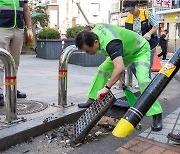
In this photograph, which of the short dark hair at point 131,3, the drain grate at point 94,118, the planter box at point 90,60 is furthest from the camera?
the planter box at point 90,60

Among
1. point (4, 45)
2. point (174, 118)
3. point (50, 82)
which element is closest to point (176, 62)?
point (174, 118)

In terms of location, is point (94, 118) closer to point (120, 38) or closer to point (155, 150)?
point (155, 150)

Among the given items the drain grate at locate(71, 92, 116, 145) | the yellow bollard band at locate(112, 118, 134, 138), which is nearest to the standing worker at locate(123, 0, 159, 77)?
the drain grate at locate(71, 92, 116, 145)

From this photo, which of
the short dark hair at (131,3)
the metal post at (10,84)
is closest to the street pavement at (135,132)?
the metal post at (10,84)

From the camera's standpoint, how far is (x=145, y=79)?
377cm

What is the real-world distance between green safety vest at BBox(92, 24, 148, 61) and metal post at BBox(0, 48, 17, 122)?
1.06 m

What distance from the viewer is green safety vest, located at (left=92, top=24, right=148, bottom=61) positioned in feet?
11.3

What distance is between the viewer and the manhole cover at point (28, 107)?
427 cm

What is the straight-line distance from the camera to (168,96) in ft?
20.0

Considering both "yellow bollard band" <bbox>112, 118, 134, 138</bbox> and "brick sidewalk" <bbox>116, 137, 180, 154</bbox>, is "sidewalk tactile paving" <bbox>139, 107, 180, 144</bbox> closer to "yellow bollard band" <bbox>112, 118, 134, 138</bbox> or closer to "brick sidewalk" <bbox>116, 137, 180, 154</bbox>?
"brick sidewalk" <bbox>116, 137, 180, 154</bbox>

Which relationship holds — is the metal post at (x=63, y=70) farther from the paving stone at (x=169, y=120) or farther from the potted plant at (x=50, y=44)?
the potted plant at (x=50, y=44)

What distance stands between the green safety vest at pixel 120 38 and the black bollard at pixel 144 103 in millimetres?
900

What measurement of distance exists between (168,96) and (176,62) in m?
3.47

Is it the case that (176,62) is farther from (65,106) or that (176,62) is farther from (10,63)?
(65,106)
